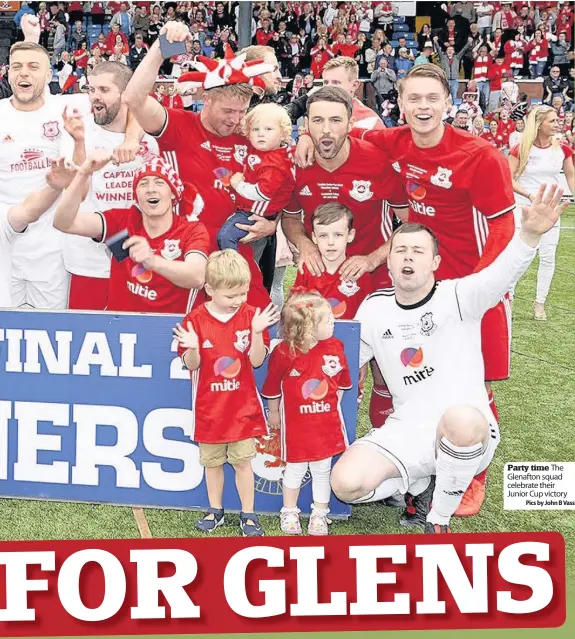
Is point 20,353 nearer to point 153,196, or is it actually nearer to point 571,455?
point 153,196

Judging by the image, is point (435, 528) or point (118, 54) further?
point (118, 54)

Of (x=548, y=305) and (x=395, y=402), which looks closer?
(x=395, y=402)

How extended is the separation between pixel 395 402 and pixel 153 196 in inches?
47.9

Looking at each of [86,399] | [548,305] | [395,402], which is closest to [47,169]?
[86,399]

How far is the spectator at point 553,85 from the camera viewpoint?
5.29m

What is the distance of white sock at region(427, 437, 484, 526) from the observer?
10.2 feet

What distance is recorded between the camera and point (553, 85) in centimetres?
551

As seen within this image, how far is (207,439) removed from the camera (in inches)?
124

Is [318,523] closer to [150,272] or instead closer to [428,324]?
[428,324]

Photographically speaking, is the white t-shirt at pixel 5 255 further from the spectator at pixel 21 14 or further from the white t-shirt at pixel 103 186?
the spectator at pixel 21 14

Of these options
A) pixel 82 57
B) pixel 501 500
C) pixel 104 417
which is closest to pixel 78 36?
pixel 82 57

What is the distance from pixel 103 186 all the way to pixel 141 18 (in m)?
0.83

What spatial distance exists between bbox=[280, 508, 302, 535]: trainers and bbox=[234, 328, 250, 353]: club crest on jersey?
67cm

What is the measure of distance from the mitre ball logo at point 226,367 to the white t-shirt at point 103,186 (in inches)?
32.5
